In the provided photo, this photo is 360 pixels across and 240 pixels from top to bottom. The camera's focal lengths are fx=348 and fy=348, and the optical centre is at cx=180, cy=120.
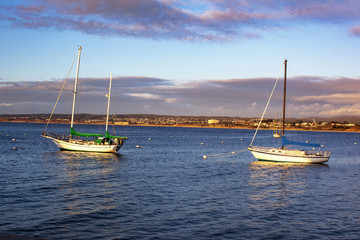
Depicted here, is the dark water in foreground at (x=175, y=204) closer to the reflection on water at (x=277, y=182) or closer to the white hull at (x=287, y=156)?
the reflection on water at (x=277, y=182)

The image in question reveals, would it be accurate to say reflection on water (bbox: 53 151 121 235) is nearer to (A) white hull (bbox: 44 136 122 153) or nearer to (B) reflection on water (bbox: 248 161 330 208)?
(B) reflection on water (bbox: 248 161 330 208)

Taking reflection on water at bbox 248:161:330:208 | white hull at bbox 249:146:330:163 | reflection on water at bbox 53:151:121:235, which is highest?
white hull at bbox 249:146:330:163

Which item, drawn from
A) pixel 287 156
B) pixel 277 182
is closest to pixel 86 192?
pixel 277 182

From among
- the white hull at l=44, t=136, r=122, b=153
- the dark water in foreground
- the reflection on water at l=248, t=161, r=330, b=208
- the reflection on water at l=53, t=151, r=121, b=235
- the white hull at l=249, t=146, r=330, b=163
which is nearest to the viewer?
the dark water in foreground

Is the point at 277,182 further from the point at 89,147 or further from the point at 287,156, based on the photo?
the point at 89,147

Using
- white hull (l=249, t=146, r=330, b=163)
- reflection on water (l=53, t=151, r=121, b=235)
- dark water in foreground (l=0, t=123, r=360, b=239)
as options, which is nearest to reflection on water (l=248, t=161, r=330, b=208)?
dark water in foreground (l=0, t=123, r=360, b=239)

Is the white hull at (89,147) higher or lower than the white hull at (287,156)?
lower

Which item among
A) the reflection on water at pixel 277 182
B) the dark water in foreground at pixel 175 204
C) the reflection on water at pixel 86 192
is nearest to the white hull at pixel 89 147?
the reflection on water at pixel 86 192

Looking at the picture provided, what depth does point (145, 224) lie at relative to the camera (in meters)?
19.3

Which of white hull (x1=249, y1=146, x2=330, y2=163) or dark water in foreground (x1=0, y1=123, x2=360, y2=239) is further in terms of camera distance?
white hull (x1=249, y1=146, x2=330, y2=163)

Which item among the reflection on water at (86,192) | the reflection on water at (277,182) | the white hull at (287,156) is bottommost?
the reflection on water at (86,192)

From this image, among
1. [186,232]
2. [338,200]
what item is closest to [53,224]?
[186,232]

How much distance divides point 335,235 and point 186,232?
25.9ft

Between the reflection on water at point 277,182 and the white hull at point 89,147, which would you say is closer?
the reflection on water at point 277,182
